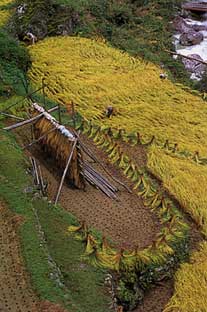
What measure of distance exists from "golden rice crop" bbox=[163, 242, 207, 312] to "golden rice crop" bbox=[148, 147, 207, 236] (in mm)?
579

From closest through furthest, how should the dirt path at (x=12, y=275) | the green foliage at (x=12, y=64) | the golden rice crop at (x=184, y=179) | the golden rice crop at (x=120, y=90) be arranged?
the dirt path at (x=12, y=275)
the golden rice crop at (x=184, y=179)
the golden rice crop at (x=120, y=90)
the green foliage at (x=12, y=64)

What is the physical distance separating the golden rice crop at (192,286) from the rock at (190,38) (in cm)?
842

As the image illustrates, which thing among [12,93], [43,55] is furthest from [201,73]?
[12,93]

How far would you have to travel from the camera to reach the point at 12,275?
576 centimetres

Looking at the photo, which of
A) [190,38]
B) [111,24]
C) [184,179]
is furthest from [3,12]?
[184,179]

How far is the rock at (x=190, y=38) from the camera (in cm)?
1484

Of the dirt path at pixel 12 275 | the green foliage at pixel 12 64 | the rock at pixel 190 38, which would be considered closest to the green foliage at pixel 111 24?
the rock at pixel 190 38

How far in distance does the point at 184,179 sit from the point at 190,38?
23.9 feet

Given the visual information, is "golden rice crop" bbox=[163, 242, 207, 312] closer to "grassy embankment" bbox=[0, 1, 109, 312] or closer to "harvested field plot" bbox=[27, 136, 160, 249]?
"harvested field plot" bbox=[27, 136, 160, 249]

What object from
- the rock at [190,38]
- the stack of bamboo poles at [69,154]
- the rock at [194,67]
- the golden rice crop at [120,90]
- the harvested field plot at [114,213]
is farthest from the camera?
the rock at [190,38]

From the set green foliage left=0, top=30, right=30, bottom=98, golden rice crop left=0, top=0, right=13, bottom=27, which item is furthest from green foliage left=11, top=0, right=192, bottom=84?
green foliage left=0, top=30, right=30, bottom=98

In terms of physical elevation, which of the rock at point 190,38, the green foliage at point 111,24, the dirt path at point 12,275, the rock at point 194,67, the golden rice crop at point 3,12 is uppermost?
the dirt path at point 12,275

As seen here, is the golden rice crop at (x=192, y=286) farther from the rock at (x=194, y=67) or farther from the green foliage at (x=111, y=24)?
the rock at (x=194, y=67)

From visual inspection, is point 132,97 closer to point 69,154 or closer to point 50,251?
point 69,154
